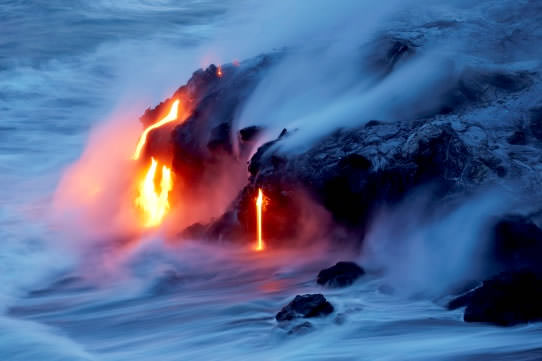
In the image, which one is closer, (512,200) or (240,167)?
(512,200)

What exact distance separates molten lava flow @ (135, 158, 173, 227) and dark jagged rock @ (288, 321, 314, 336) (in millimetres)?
4162

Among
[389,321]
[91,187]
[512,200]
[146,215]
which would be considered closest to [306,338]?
[389,321]

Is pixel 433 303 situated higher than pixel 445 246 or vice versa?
pixel 445 246

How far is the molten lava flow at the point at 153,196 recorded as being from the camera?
1059 cm

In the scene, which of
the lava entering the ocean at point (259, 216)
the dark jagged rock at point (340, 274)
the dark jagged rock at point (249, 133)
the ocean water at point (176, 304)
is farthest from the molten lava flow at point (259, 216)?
the dark jagged rock at point (340, 274)

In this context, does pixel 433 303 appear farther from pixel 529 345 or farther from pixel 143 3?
pixel 143 3

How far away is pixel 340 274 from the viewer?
756cm

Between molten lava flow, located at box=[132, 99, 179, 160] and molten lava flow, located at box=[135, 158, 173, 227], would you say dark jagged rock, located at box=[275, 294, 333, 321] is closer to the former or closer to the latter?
molten lava flow, located at box=[135, 158, 173, 227]

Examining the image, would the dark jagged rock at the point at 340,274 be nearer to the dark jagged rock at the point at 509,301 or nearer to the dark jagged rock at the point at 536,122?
the dark jagged rock at the point at 509,301

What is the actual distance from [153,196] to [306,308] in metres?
4.59

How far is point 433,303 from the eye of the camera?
696 centimetres

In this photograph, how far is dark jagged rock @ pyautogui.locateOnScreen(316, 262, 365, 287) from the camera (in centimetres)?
750

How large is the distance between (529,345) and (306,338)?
1.54 meters

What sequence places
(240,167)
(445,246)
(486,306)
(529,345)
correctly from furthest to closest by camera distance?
Result: (240,167) < (445,246) < (486,306) < (529,345)
